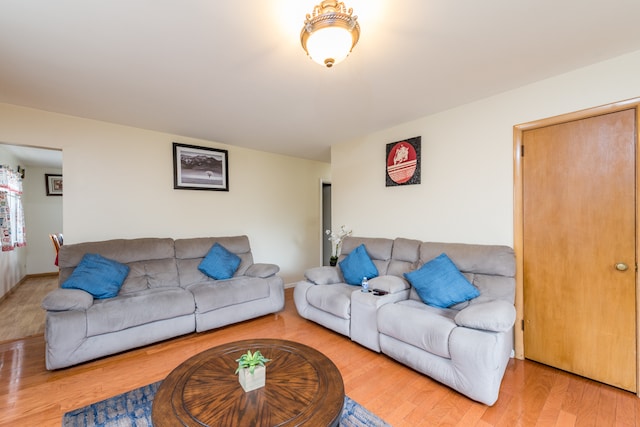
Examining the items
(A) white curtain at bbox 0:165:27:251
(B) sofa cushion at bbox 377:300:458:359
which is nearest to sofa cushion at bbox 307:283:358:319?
(B) sofa cushion at bbox 377:300:458:359

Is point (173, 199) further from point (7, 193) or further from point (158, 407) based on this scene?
point (158, 407)

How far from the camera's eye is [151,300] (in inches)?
105

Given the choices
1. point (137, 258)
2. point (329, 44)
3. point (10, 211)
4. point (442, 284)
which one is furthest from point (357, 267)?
point (10, 211)

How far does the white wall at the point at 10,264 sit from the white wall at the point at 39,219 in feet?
0.92

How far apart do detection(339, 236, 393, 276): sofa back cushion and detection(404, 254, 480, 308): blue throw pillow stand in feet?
1.86

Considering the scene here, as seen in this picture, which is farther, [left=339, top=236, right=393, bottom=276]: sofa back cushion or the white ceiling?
[left=339, top=236, right=393, bottom=276]: sofa back cushion

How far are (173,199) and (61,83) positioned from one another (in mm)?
1717

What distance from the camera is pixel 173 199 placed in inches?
147

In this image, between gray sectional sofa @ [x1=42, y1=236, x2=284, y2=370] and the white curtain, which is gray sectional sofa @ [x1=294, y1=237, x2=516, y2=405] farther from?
the white curtain

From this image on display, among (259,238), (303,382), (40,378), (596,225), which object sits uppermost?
(596,225)

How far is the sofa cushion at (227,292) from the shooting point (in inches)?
115

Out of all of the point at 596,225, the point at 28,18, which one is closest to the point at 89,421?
the point at 28,18

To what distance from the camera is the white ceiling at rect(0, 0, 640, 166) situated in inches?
58.6

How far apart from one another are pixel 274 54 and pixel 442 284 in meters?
2.29
